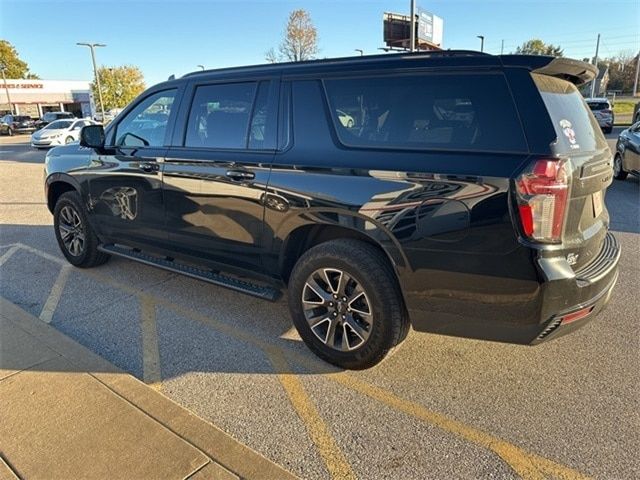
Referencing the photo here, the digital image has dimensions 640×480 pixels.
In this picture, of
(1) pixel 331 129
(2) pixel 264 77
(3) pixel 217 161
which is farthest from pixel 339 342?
(2) pixel 264 77

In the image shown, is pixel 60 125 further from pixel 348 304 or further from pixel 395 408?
pixel 395 408

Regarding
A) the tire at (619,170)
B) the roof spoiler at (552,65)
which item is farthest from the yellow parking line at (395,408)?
the tire at (619,170)

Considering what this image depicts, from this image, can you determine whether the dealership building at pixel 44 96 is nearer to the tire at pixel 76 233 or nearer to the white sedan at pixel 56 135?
the white sedan at pixel 56 135

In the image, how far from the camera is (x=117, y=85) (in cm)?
6231

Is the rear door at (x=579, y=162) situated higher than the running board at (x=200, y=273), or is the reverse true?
the rear door at (x=579, y=162)

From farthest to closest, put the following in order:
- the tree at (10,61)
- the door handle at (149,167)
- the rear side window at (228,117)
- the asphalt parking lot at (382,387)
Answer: the tree at (10,61)
the door handle at (149,167)
the rear side window at (228,117)
the asphalt parking lot at (382,387)

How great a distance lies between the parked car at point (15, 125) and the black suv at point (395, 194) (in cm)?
4392

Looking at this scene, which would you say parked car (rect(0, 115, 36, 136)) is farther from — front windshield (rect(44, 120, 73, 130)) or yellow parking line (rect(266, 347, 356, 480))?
yellow parking line (rect(266, 347, 356, 480))

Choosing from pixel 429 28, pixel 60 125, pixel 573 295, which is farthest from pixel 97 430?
pixel 429 28

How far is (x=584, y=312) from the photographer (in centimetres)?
259

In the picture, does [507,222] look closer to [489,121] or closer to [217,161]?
[489,121]

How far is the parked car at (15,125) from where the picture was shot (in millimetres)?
39000

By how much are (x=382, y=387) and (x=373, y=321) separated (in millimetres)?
442

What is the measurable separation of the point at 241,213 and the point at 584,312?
7.62 feet
